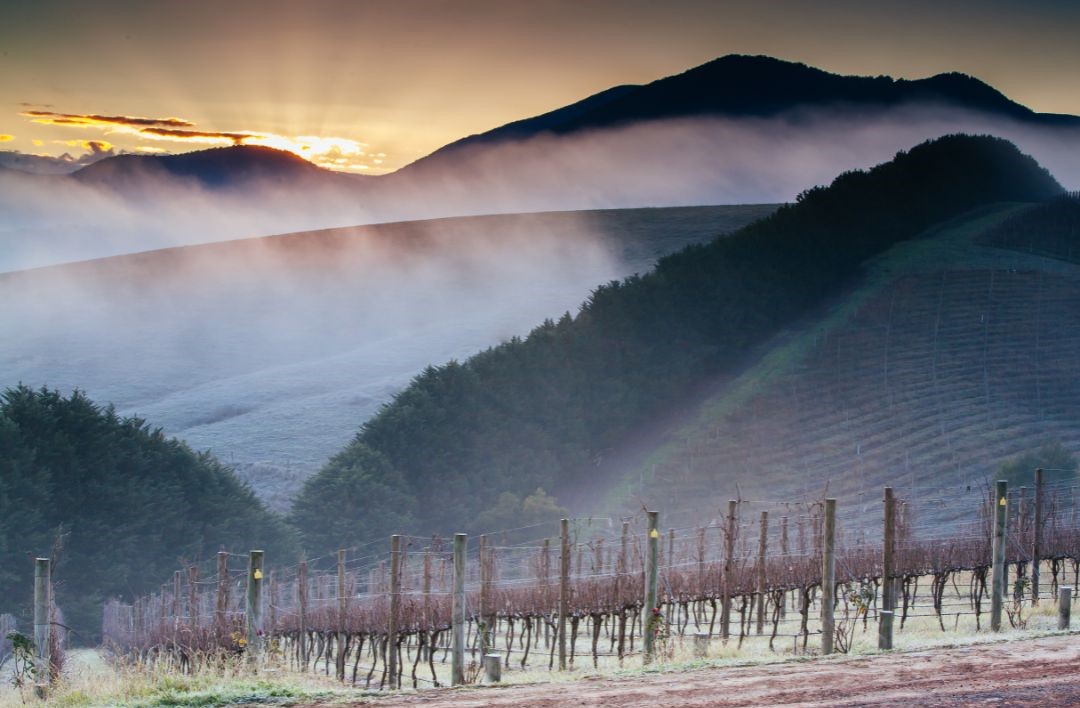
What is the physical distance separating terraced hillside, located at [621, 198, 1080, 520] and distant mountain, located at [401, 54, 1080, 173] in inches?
3225

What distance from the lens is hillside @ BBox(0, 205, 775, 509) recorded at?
7719 centimetres

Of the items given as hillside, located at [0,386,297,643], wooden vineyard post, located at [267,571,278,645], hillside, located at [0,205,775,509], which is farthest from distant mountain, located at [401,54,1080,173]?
wooden vineyard post, located at [267,571,278,645]

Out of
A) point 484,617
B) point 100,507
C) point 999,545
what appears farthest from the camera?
point 100,507

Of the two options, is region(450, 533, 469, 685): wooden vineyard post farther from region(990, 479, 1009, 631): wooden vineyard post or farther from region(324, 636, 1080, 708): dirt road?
region(990, 479, 1009, 631): wooden vineyard post

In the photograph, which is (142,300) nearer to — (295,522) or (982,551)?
(295,522)

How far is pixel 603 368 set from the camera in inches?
2813

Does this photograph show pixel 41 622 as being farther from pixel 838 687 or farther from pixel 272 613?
pixel 838 687

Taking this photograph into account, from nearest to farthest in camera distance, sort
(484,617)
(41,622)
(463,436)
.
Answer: (41,622), (484,617), (463,436)

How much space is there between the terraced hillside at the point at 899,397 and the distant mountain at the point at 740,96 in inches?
3225

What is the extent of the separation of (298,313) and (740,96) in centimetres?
10621

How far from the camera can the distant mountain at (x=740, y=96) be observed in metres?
160

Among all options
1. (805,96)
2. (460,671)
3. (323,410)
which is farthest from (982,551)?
(805,96)

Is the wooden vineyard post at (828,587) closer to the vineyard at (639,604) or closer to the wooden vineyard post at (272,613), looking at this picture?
the vineyard at (639,604)

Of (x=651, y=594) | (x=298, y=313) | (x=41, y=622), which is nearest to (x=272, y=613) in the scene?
(x=41, y=622)
